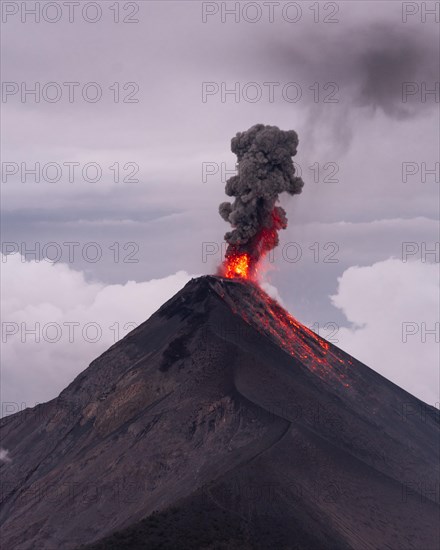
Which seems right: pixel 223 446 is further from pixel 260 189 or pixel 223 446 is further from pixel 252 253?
pixel 260 189

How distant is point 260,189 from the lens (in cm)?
14225

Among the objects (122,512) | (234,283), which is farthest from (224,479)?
(234,283)

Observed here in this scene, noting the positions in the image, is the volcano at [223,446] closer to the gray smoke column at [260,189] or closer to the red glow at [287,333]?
the red glow at [287,333]

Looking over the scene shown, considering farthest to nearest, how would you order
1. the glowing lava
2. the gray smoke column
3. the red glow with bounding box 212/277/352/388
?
the glowing lava
the gray smoke column
the red glow with bounding box 212/277/352/388

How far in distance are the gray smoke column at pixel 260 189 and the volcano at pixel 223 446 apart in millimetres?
7195

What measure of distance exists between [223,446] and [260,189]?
4287cm

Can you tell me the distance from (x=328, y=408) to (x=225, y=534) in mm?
32846

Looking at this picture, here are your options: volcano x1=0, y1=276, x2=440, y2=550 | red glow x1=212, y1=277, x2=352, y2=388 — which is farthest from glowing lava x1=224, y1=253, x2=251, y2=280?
volcano x1=0, y1=276, x2=440, y2=550

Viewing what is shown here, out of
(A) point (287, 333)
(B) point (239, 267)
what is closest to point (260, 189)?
(B) point (239, 267)

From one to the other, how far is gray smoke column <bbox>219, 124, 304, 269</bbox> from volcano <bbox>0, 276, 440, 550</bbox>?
720 centimetres

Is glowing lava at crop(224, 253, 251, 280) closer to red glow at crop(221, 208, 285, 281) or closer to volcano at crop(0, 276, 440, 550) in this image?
red glow at crop(221, 208, 285, 281)

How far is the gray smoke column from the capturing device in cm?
14350

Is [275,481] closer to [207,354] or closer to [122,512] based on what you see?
[122,512]

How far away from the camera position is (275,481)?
334 ft
